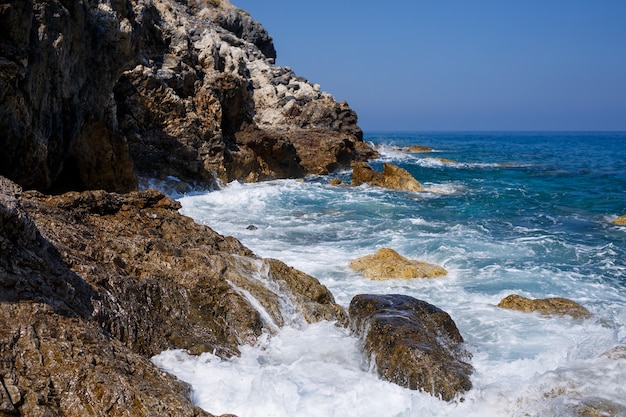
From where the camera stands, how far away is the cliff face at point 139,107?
9727mm

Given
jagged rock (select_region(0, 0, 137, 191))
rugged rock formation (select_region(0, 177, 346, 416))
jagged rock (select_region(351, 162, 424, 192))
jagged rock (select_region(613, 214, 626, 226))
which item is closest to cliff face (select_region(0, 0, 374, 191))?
jagged rock (select_region(0, 0, 137, 191))

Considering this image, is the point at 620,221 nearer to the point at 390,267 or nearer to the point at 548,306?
the point at 548,306

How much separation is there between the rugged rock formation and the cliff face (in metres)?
3.18

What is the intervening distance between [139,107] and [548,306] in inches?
620

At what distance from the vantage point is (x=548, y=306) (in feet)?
28.9

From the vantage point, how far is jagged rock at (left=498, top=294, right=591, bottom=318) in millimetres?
8641

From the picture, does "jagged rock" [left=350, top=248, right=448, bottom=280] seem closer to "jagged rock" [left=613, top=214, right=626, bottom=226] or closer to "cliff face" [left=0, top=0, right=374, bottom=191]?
"cliff face" [left=0, top=0, right=374, bottom=191]

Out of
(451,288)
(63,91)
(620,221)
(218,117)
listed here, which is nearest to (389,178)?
(218,117)

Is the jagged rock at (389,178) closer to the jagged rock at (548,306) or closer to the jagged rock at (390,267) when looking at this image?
the jagged rock at (390,267)

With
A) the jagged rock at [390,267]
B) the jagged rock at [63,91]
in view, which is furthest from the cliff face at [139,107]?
the jagged rock at [390,267]

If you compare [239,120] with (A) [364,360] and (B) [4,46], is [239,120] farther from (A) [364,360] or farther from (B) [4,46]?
(A) [364,360]

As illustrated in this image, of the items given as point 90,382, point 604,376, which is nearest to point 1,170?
point 90,382

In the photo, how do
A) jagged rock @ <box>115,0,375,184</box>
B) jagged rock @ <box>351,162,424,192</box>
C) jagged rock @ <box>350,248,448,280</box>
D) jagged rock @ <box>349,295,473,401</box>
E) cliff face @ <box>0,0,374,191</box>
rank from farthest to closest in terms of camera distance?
1. jagged rock @ <box>351,162,424,192</box>
2. jagged rock @ <box>115,0,375,184</box>
3. jagged rock @ <box>350,248,448,280</box>
4. cliff face @ <box>0,0,374,191</box>
5. jagged rock @ <box>349,295,473,401</box>

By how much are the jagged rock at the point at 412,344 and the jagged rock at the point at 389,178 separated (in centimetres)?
1814
